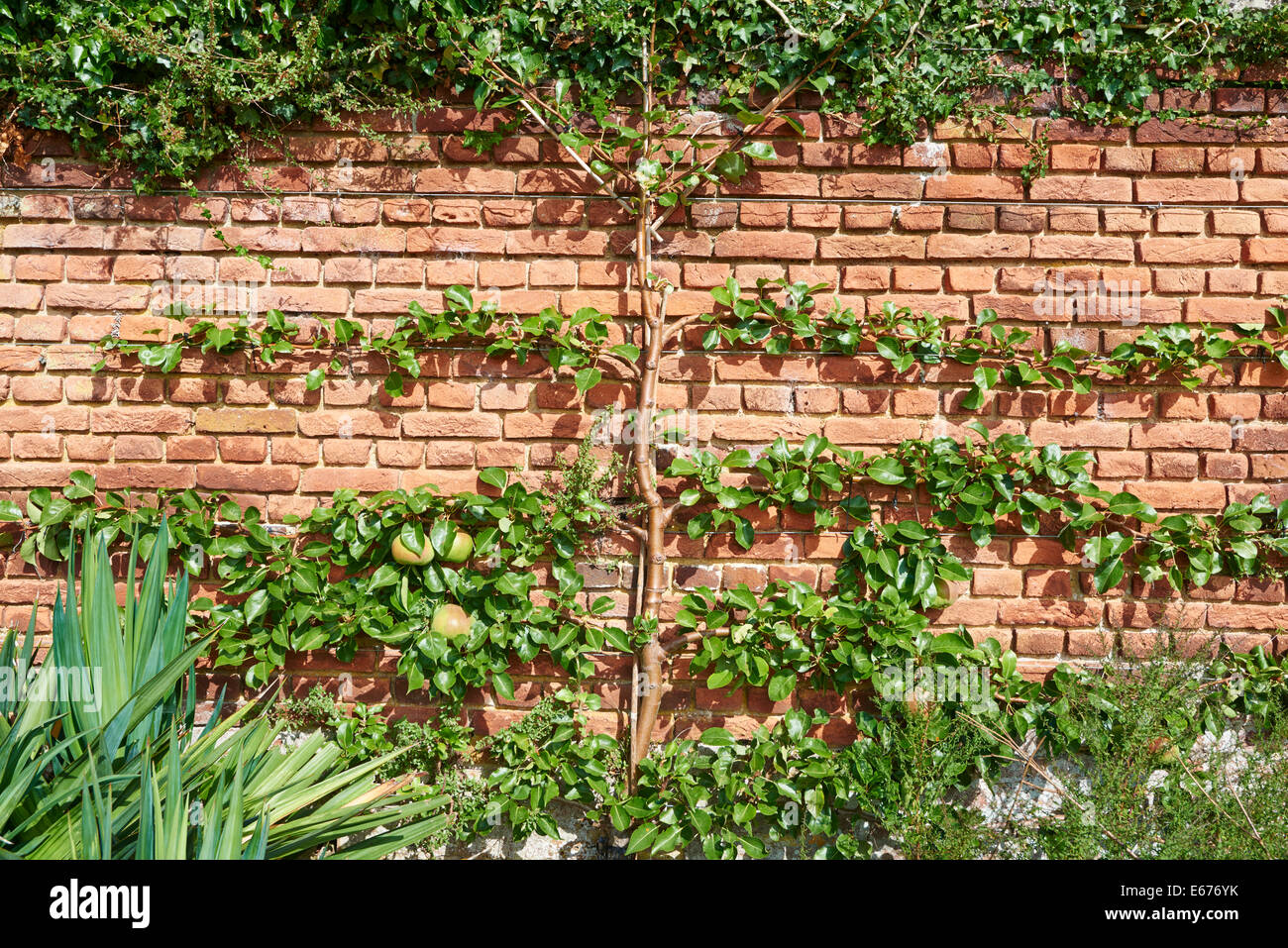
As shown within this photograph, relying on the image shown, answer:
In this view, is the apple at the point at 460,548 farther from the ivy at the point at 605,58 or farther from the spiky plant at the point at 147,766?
the ivy at the point at 605,58

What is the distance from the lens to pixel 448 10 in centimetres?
214

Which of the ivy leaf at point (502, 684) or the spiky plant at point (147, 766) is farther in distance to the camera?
the ivy leaf at point (502, 684)

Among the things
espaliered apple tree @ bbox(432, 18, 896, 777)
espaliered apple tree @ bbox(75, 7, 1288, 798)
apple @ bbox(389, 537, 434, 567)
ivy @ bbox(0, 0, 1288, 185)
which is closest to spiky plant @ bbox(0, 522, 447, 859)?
espaliered apple tree @ bbox(75, 7, 1288, 798)

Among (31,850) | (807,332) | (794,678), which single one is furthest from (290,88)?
(794,678)

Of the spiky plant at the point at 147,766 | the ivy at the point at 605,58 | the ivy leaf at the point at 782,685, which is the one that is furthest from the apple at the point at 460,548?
the ivy at the point at 605,58

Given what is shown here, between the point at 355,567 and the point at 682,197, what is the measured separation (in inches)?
55.5

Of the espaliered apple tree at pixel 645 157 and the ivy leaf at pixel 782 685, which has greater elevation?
the espaliered apple tree at pixel 645 157

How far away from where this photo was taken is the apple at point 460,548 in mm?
2193

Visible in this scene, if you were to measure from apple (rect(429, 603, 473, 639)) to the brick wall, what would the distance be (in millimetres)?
235

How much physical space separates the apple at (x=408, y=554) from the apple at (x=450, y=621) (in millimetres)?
143

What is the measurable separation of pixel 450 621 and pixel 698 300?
1.15m

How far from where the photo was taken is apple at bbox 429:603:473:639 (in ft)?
7.17

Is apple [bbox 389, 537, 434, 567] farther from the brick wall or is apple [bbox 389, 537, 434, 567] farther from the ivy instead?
the ivy

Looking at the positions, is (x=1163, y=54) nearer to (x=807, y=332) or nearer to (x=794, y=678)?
(x=807, y=332)
